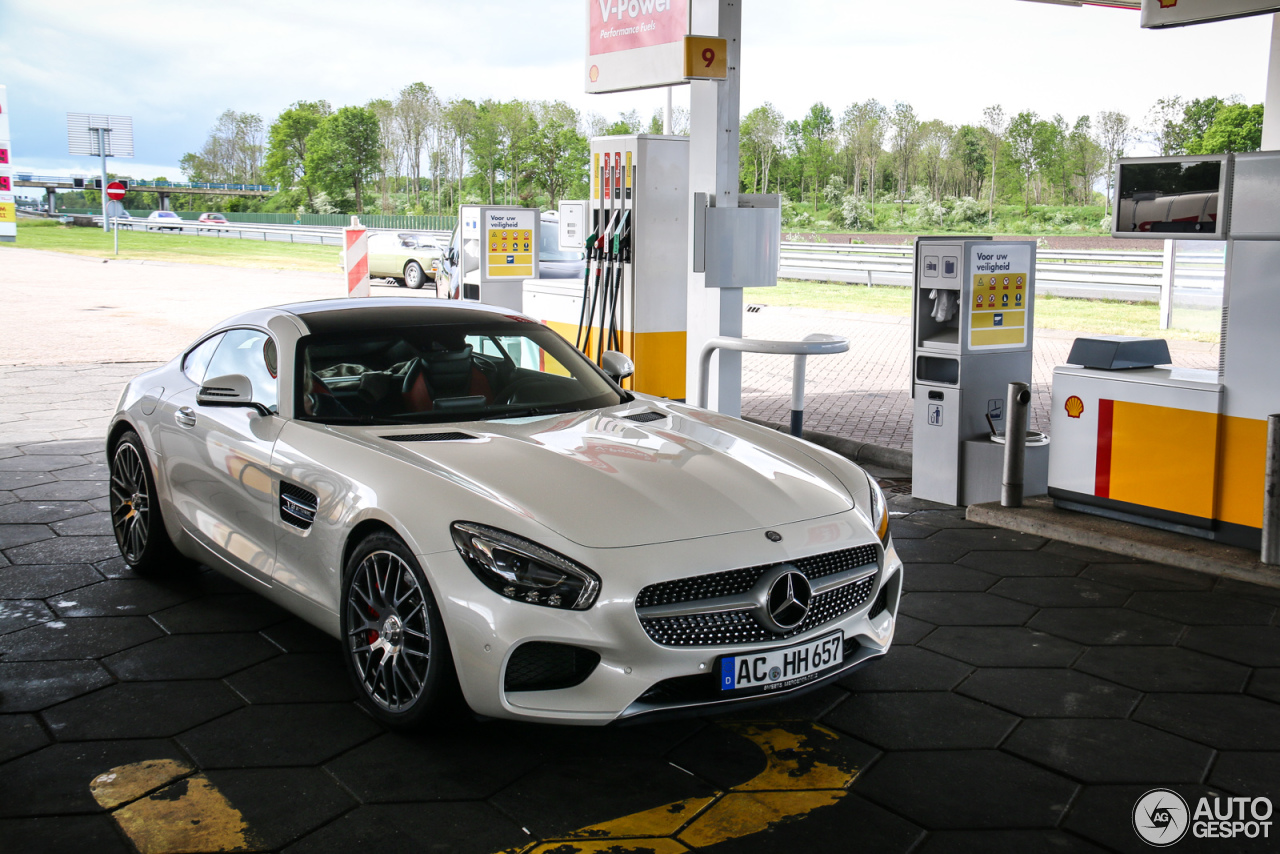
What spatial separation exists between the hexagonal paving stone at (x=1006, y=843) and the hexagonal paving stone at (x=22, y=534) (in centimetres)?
482

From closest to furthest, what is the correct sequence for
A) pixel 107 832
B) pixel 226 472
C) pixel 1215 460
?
pixel 107 832, pixel 226 472, pixel 1215 460

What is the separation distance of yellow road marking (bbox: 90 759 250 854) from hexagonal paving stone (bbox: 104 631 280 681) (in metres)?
0.73

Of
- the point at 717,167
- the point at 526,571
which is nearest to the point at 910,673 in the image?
the point at 526,571

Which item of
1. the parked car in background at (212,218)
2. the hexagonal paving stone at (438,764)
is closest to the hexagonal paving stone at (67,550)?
the hexagonal paving stone at (438,764)

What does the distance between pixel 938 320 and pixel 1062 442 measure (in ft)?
3.48

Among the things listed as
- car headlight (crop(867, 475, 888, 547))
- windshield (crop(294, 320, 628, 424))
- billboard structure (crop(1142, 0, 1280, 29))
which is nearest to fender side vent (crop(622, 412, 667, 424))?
windshield (crop(294, 320, 628, 424))

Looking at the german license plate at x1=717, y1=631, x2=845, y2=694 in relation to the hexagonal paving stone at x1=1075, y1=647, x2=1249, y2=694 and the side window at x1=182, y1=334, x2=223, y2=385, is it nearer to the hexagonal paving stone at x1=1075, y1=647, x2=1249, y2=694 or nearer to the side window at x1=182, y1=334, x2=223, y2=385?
the hexagonal paving stone at x1=1075, y1=647, x2=1249, y2=694

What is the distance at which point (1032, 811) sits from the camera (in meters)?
2.97

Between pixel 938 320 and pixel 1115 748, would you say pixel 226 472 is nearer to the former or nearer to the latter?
pixel 1115 748

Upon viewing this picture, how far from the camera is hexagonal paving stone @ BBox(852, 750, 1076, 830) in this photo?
9.64 feet

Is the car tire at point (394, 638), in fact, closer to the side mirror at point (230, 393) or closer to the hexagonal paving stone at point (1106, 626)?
the side mirror at point (230, 393)

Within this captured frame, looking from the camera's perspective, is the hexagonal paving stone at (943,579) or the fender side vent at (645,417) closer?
the fender side vent at (645,417)

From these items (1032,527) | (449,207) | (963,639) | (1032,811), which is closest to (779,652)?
(1032,811)

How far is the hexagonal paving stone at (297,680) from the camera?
371 centimetres
